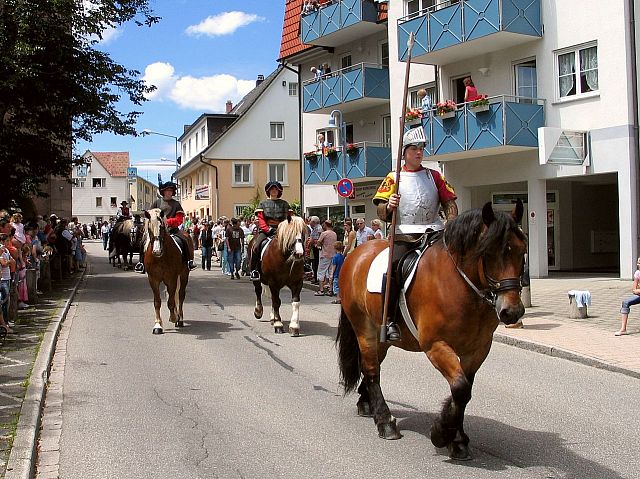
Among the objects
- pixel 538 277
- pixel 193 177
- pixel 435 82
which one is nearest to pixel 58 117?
pixel 435 82

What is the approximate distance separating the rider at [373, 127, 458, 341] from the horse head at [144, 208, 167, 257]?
21.5 feet

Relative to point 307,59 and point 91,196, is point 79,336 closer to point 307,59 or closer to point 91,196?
point 307,59

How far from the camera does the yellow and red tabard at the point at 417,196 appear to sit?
636 centimetres

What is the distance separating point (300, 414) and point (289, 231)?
18.4 feet

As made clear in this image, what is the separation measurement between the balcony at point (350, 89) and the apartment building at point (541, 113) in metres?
1.00

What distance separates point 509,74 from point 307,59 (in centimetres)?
1498

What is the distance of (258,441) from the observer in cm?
609

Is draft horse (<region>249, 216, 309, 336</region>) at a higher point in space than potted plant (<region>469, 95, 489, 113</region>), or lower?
lower

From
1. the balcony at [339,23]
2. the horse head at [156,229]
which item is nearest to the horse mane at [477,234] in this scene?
the horse head at [156,229]

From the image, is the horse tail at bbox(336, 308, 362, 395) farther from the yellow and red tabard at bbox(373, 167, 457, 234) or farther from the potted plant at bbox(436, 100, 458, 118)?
the potted plant at bbox(436, 100, 458, 118)

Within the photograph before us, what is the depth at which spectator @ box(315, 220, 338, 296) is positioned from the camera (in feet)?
64.7

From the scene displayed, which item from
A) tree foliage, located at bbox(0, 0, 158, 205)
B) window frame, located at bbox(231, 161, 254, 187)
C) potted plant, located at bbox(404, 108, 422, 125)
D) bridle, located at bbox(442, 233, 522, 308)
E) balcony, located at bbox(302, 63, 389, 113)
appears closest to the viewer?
bridle, located at bbox(442, 233, 522, 308)

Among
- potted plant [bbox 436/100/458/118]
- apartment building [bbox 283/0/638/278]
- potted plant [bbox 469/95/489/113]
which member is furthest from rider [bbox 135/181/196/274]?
potted plant [bbox 436/100/458/118]

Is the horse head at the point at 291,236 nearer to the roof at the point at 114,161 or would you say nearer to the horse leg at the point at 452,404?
the horse leg at the point at 452,404
